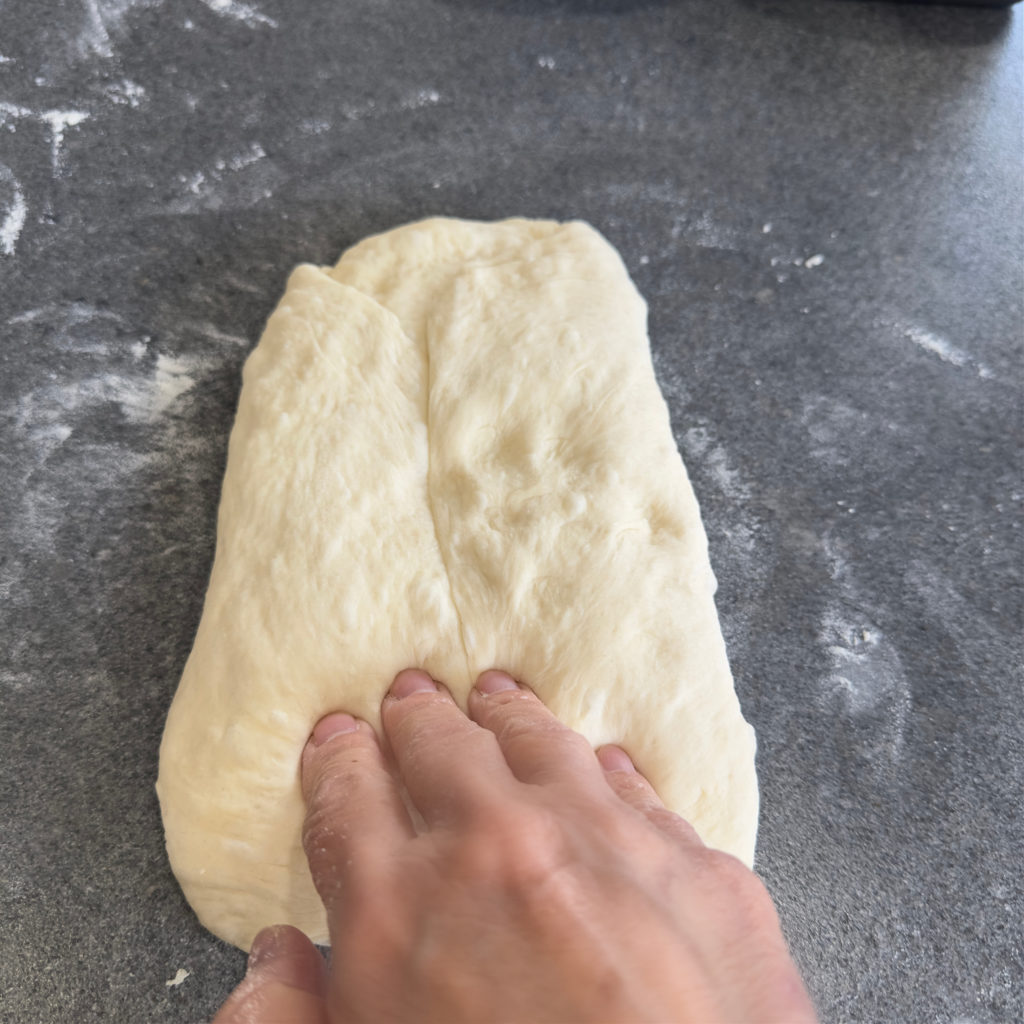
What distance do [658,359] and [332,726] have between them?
825mm

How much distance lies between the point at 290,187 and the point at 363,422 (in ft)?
1.97

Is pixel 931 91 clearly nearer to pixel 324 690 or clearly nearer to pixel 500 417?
pixel 500 417

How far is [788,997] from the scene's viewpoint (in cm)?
55

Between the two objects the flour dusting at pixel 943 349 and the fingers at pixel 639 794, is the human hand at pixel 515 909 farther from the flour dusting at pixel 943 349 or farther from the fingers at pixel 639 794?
the flour dusting at pixel 943 349

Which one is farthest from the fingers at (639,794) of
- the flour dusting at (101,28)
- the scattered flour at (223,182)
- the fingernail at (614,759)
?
the flour dusting at (101,28)

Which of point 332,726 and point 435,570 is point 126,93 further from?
point 332,726

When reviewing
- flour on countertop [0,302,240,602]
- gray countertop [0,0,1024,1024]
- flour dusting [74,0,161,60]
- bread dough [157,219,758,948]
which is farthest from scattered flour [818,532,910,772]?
flour dusting [74,0,161,60]

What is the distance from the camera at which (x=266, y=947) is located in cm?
73

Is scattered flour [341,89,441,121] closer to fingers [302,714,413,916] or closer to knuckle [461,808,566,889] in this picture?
fingers [302,714,413,916]

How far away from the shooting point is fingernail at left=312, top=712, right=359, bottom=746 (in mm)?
886

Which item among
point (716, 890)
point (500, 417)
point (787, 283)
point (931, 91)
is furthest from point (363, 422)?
point (931, 91)

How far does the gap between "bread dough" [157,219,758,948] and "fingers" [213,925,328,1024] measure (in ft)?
0.58

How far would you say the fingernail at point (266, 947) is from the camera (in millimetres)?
718

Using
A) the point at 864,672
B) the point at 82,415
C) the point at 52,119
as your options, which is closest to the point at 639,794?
the point at 864,672
